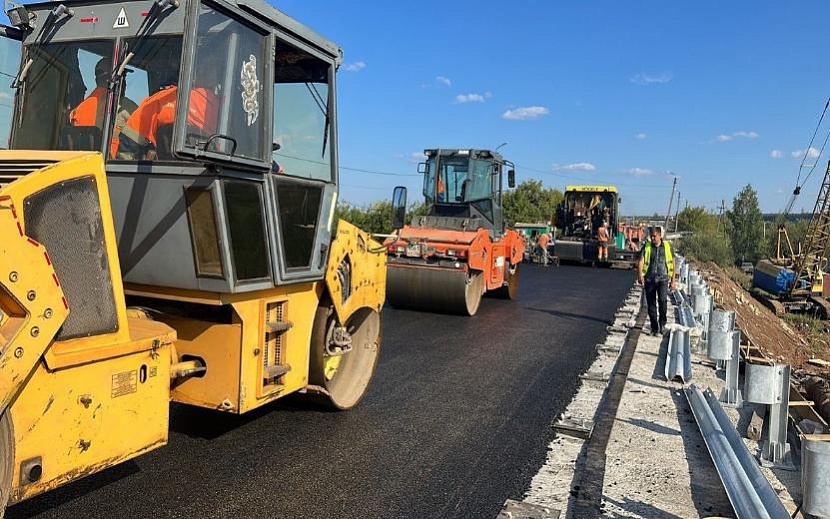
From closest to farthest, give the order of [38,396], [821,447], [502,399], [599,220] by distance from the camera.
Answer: [38,396] → [821,447] → [502,399] → [599,220]

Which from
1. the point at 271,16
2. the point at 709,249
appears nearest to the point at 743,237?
the point at 709,249

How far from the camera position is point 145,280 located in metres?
3.46

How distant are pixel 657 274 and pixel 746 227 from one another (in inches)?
1211

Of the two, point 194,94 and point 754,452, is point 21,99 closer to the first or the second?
point 194,94

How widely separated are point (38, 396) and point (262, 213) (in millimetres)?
1503

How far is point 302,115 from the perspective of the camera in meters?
4.11

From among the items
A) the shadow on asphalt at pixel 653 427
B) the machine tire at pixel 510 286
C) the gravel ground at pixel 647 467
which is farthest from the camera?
the machine tire at pixel 510 286

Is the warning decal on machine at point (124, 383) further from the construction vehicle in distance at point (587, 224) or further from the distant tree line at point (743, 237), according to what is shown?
the distant tree line at point (743, 237)

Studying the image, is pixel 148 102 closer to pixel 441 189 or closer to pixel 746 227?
pixel 441 189

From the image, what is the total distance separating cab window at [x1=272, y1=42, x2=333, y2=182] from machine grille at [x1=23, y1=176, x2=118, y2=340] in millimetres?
1314

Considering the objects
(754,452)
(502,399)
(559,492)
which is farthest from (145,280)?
(754,452)

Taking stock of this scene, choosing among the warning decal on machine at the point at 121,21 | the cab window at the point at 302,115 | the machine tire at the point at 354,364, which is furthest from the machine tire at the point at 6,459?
the machine tire at the point at 354,364

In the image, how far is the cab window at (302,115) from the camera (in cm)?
387

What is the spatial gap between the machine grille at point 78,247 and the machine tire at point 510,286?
9.52 metres
